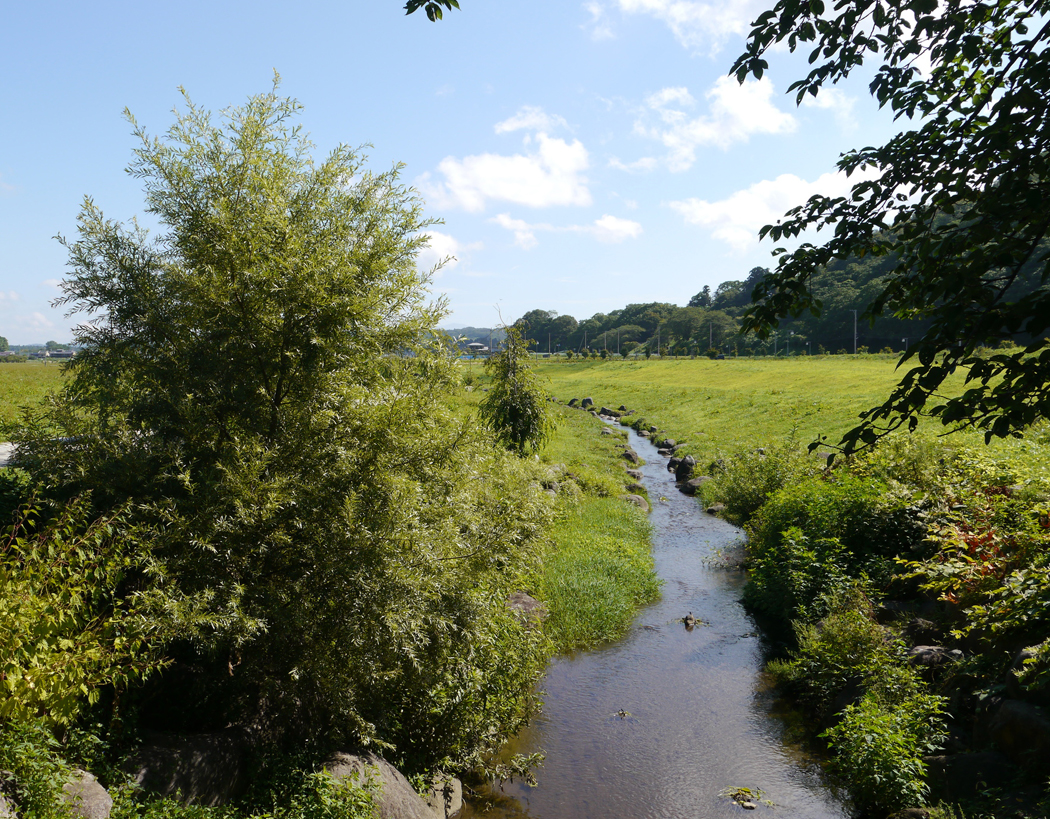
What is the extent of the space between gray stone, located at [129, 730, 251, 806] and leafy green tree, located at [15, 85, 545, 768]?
1.88ft

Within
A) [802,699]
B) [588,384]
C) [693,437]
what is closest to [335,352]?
[802,699]

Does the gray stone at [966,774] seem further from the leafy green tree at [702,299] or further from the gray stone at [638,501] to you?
the leafy green tree at [702,299]

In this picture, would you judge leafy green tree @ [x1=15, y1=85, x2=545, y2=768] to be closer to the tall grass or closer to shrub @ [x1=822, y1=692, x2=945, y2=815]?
shrub @ [x1=822, y1=692, x2=945, y2=815]

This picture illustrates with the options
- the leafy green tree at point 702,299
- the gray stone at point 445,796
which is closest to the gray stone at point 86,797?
the gray stone at point 445,796

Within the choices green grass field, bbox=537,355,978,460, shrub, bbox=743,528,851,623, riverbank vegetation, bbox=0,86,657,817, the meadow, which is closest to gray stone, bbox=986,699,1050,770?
shrub, bbox=743,528,851,623

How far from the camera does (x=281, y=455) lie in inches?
291

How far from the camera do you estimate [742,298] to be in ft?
469

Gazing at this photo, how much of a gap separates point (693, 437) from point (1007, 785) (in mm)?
31750

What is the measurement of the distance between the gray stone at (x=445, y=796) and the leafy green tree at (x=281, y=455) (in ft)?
0.95

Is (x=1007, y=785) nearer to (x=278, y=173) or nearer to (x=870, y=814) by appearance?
(x=870, y=814)

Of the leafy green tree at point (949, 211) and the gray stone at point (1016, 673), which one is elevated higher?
the leafy green tree at point (949, 211)

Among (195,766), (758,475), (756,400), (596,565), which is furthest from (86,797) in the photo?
(756,400)

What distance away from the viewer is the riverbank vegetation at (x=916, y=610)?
305 inches

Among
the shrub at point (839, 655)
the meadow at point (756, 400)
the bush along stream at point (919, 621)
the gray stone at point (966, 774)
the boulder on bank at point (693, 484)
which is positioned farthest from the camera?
the boulder on bank at point (693, 484)
